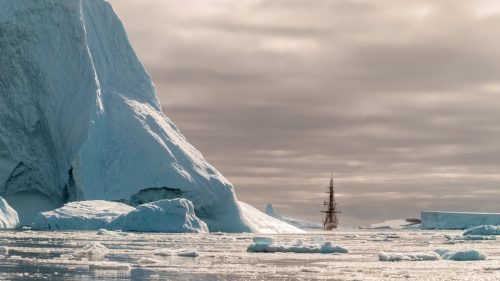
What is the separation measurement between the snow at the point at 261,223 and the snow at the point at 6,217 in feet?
49.6

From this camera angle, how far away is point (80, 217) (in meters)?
46.0

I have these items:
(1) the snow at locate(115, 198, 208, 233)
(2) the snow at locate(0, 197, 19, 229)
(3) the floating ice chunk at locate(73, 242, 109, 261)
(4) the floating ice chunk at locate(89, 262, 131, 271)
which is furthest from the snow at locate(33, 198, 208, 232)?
(4) the floating ice chunk at locate(89, 262, 131, 271)

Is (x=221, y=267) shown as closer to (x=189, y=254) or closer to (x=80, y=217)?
(x=189, y=254)

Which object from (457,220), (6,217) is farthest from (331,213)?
(6,217)

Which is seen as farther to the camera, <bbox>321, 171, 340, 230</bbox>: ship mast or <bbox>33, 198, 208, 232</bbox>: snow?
<bbox>321, 171, 340, 230</bbox>: ship mast

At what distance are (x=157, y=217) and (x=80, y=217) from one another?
14.4ft

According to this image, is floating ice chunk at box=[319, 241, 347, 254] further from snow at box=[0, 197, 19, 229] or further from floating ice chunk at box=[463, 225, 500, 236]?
floating ice chunk at box=[463, 225, 500, 236]

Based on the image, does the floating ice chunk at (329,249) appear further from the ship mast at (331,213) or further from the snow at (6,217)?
the ship mast at (331,213)

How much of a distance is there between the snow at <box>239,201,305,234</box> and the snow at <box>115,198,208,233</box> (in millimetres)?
11433

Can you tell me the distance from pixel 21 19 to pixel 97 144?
11.9 m

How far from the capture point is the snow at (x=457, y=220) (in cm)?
7994

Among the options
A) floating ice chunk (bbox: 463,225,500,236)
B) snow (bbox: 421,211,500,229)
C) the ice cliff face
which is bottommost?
floating ice chunk (bbox: 463,225,500,236)

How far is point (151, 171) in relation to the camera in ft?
178

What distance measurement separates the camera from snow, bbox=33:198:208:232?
44.8 m
